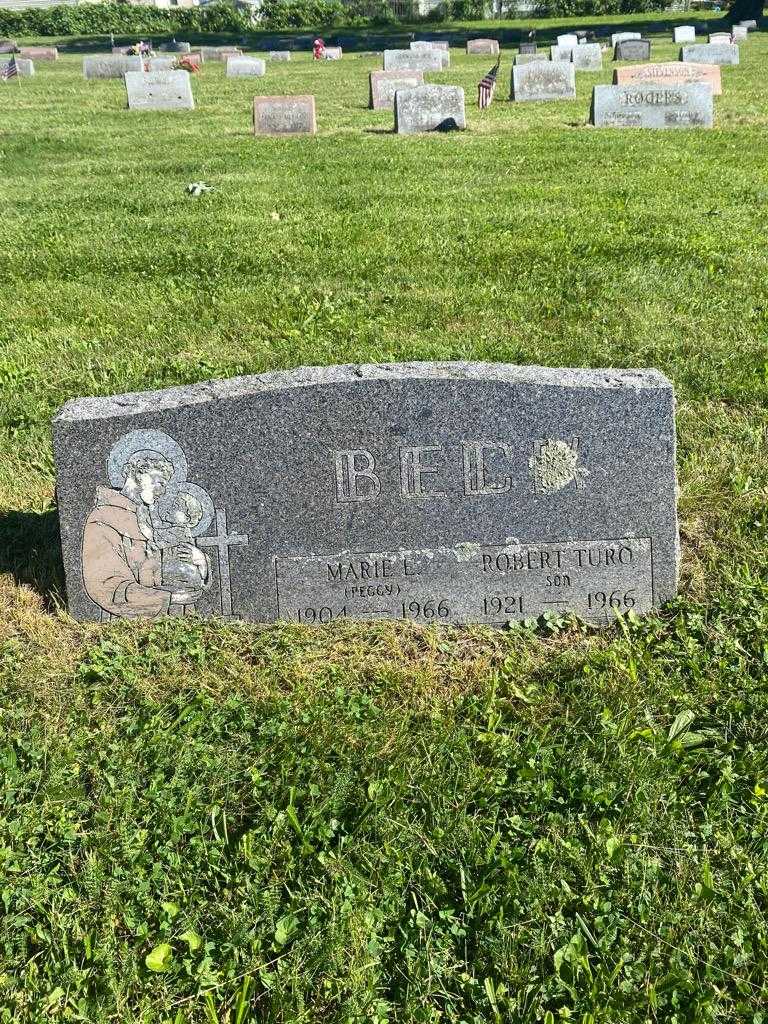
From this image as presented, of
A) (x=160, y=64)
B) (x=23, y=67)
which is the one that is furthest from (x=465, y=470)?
(x=23, y=67)

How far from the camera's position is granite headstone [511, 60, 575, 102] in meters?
20.0

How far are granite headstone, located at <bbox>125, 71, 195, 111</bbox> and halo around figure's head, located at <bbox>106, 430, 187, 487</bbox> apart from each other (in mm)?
20274

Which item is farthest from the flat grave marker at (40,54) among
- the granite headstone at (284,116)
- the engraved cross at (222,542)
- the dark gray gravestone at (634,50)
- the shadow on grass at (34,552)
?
the engraved cross at (222,542)

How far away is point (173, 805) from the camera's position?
278 centimetres

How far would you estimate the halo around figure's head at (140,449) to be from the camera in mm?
3402

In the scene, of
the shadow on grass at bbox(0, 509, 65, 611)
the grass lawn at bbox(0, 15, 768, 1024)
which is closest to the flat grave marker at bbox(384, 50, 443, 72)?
the grass lawn at bbox(0, 15, 768, 1024)

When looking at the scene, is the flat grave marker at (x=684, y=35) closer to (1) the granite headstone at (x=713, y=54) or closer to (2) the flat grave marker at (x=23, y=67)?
(1) the granite headstone at (x=713, y=54)

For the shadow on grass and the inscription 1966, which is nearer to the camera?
the inscription 1966

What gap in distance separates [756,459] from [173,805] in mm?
3176

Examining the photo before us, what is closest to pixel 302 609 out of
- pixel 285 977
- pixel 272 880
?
pixel 272 880

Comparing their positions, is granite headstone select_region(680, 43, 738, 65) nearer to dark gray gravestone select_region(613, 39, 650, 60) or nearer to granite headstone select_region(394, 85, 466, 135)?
dark gray gravestone select_region(613, 39, 650, 60)

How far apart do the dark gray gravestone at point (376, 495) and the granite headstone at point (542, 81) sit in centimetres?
1877

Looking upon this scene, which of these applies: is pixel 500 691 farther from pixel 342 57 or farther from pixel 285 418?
pixel 342 57

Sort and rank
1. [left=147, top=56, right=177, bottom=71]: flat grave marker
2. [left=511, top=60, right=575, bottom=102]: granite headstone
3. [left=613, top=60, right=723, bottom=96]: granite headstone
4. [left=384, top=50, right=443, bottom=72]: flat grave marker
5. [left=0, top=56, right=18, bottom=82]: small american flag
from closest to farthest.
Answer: [left=613, top=60, right=723, bottom=96]: granite headstone < [left=511, top=60, right=575, bottom=102]: granite headstone < [left=384, top=50, right=443, bottom=72]: flat grave marker < [left=0, top=56, right=18, bottom=82]: small american flag < [left=147, top=56, right=177, bottom=71]: flat grave marker
